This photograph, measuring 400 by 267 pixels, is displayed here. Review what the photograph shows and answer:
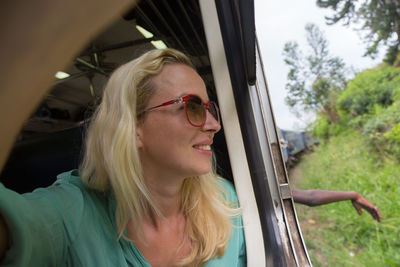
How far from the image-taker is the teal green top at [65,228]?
62 centimetres

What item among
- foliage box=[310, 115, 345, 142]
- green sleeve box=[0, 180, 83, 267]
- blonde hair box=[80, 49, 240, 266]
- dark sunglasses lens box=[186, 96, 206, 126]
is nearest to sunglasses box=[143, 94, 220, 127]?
dark sunglasses lens box=[186, 96, 206, 126]

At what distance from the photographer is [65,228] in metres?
0.90

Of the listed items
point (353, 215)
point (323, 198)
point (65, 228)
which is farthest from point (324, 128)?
point (65, 228)

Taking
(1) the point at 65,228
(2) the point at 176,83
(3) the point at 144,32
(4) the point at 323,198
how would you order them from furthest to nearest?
1. (4) the point at 323,198
2. (3) the point at 144,32
3. (2) the point at 176,83
4. (1) the point at 65,228

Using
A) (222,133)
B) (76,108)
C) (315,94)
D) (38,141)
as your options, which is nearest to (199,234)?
(222,133)

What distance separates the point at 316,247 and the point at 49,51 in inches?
212

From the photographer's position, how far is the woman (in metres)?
0.99

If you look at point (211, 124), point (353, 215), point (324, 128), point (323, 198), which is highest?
point (211, 124)

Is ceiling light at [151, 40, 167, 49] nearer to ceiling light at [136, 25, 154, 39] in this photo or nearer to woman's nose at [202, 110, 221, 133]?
ceiling light at [136, 25, 154, 39]

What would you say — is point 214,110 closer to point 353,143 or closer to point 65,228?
point 65,228

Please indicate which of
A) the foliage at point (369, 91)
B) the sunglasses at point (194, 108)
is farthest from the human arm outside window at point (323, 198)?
the foliage at point (369, 91)

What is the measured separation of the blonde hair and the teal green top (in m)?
0.05

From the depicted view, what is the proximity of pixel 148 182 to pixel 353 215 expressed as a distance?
497cm

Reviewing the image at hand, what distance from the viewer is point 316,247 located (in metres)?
4.70
